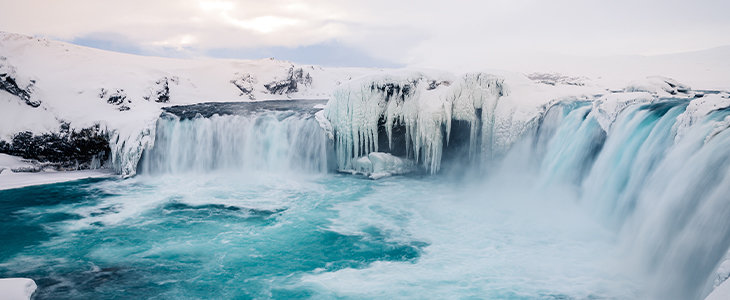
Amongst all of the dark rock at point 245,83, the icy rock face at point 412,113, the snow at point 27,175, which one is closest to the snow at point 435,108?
the icy rock face at point 412,113

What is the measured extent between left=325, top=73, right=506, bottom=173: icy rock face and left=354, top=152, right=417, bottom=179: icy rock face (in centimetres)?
19

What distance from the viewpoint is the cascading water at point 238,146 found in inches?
495

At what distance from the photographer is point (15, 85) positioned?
41.4ft

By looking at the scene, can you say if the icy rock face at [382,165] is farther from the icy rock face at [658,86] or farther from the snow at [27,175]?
the snow at [27,175]

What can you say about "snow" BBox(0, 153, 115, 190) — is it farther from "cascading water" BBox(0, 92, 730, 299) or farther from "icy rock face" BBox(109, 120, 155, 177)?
"cascading water" BBox(0, 92, 730, 299)

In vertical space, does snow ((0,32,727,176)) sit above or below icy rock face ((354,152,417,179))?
above

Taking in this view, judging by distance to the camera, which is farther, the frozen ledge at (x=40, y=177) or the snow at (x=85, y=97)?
the snow at (x=85, y=97)

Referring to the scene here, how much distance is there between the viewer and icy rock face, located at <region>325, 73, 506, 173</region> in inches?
416

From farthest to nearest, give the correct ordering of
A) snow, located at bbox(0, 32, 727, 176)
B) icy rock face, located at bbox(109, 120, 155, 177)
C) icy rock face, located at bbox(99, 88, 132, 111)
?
icy rock face, located at bbox(99, 88, 132, 111) → icy rock face, located at bbox(109, 120, 155, 177) → snow, located at bbox(0, 32, 727, 176)

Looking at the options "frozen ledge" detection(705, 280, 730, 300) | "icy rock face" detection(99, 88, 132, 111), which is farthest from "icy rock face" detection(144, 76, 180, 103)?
"frozen ledge" detection(705, 280, 730, 300)

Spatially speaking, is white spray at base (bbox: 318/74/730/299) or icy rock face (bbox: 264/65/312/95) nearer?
white spray at base (bbox: 318/74/730/299)

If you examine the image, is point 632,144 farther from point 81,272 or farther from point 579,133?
point 81,272

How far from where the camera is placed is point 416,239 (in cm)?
699

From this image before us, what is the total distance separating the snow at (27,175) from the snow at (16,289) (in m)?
8.37
